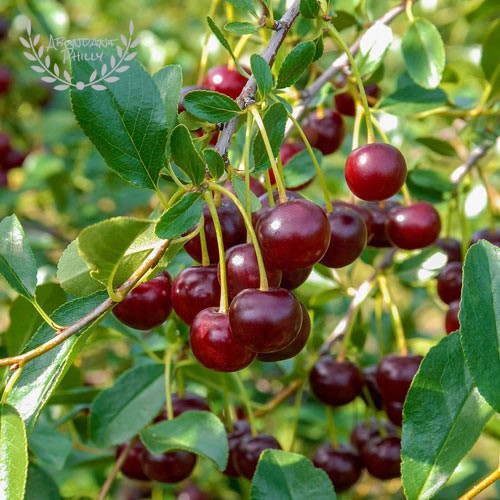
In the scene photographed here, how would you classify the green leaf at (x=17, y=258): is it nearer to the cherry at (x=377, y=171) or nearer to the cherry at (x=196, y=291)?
the cherry at (x=196, y=291)

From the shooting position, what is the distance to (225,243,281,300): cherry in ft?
3.00

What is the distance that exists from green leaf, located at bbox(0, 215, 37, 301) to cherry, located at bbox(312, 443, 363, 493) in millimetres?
676

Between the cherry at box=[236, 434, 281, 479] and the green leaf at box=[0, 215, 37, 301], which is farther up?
the green leaf at box=[0, 215, 37, 301]

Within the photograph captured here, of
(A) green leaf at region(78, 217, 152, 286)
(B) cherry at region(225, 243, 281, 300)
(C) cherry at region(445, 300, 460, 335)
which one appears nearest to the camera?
(A) green leaf at region(78, 217, 152, 286)

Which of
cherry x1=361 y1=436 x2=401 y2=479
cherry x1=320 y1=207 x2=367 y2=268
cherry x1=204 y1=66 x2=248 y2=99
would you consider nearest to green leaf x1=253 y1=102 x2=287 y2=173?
cherry x1=320 y1=207 x2=367 y2=268

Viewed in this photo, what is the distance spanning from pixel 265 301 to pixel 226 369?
0.42 feet

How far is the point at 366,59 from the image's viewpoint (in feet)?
4.27

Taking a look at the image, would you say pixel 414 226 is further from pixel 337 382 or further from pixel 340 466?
pixel 340 466

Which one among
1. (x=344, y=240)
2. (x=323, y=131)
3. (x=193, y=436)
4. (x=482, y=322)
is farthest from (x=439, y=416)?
(x=323, y=131)

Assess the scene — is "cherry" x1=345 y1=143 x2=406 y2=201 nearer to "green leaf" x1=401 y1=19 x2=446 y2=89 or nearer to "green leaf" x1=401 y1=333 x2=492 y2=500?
"green leaf" x1=401 y1=333 x2=492 y2=500

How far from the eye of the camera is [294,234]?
870mm

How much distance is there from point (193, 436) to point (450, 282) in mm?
525

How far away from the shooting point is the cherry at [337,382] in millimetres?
1409

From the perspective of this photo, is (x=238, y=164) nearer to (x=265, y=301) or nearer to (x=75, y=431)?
(x=265, y=301)
